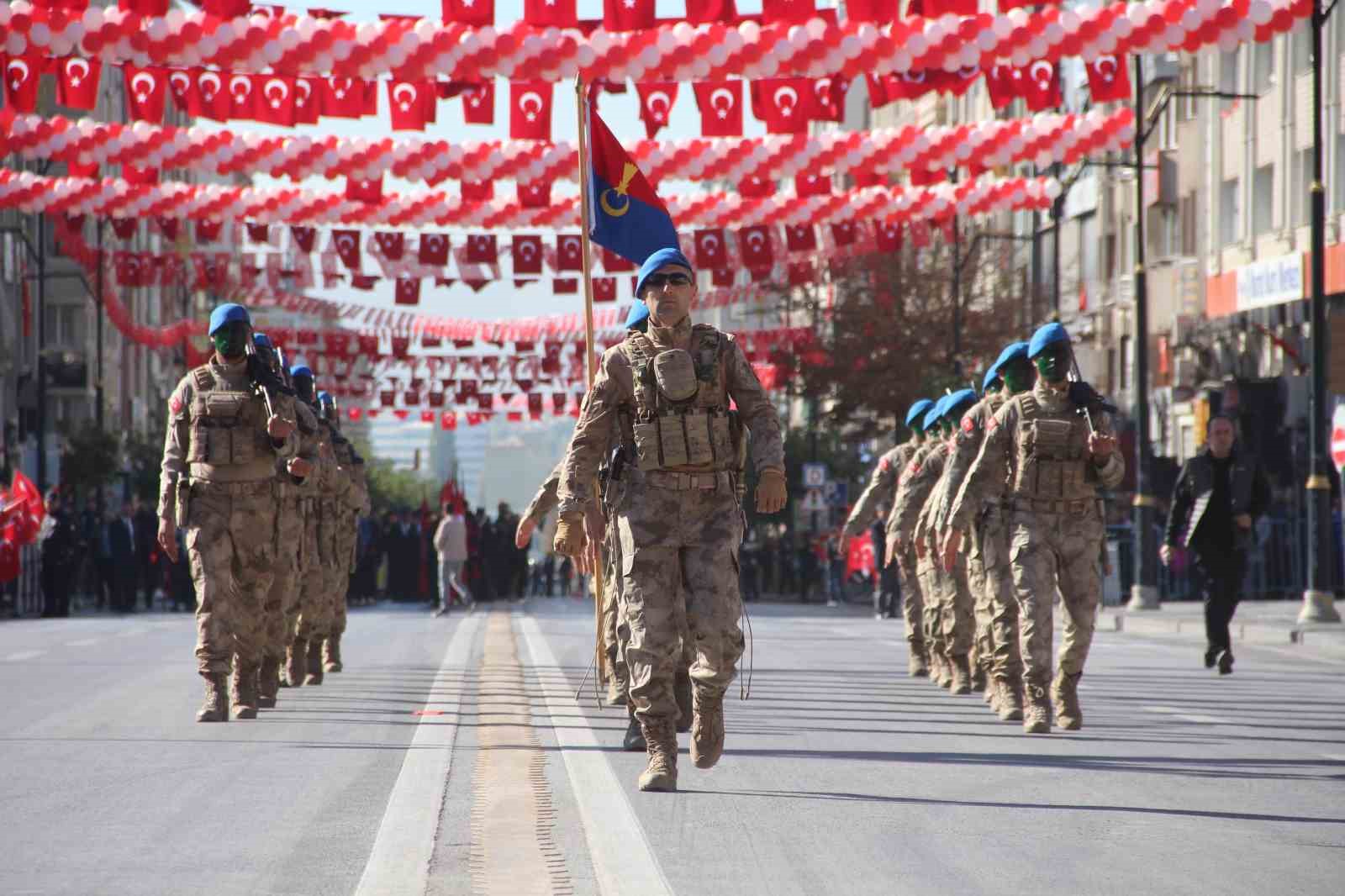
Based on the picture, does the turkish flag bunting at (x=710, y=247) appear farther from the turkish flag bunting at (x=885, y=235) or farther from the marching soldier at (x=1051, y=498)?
the marching soldier at (x=1051, y=498)

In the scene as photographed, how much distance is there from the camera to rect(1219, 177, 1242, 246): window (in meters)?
43.6

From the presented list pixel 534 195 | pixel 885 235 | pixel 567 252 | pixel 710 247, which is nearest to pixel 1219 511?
pixel 534 195

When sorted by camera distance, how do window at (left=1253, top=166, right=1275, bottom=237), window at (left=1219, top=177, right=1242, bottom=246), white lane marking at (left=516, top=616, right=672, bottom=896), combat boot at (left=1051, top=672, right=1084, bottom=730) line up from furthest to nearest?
window at (left=1219, top=177, right=1242, bottom=246), window at (left=1253, top=166, right=1275, bottom=237), combat boot at (left=1051, top=672, right=1084, bottom=730), white lane marking at (left=516, top=616, right=672, bottom=896)

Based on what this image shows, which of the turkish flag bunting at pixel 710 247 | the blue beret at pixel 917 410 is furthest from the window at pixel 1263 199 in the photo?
the blue beret at pixel 917 410

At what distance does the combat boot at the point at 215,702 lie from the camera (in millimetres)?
12211

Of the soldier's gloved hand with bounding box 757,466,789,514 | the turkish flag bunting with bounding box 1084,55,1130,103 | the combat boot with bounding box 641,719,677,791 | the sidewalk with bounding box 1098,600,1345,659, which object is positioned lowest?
the sidewalk with bounding box 1098,600,1345,659

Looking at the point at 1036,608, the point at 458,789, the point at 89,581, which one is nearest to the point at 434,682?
the point at 1036,608

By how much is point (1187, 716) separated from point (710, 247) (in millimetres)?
17819

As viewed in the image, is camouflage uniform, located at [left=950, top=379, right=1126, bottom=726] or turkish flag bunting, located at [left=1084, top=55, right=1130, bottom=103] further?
turkish flag bunting, located at [left=1084, top=55, right=1130, bottom=103]

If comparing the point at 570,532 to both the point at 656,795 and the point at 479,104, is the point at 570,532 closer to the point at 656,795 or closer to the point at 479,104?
the point at 656,795

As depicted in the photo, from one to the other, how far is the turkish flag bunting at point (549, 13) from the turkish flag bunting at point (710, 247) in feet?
38.2

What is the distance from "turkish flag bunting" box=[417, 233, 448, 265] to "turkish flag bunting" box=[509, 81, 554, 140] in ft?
36.3

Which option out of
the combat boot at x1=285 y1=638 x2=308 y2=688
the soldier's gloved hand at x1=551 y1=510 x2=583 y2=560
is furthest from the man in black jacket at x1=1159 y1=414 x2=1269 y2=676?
the soldier's gloved hand at x1=551 y1=510 x2=583 y2=560

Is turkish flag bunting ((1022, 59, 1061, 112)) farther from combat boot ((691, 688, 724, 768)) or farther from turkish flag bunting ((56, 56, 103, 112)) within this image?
combat boot ((691, 688, 724, 768))
